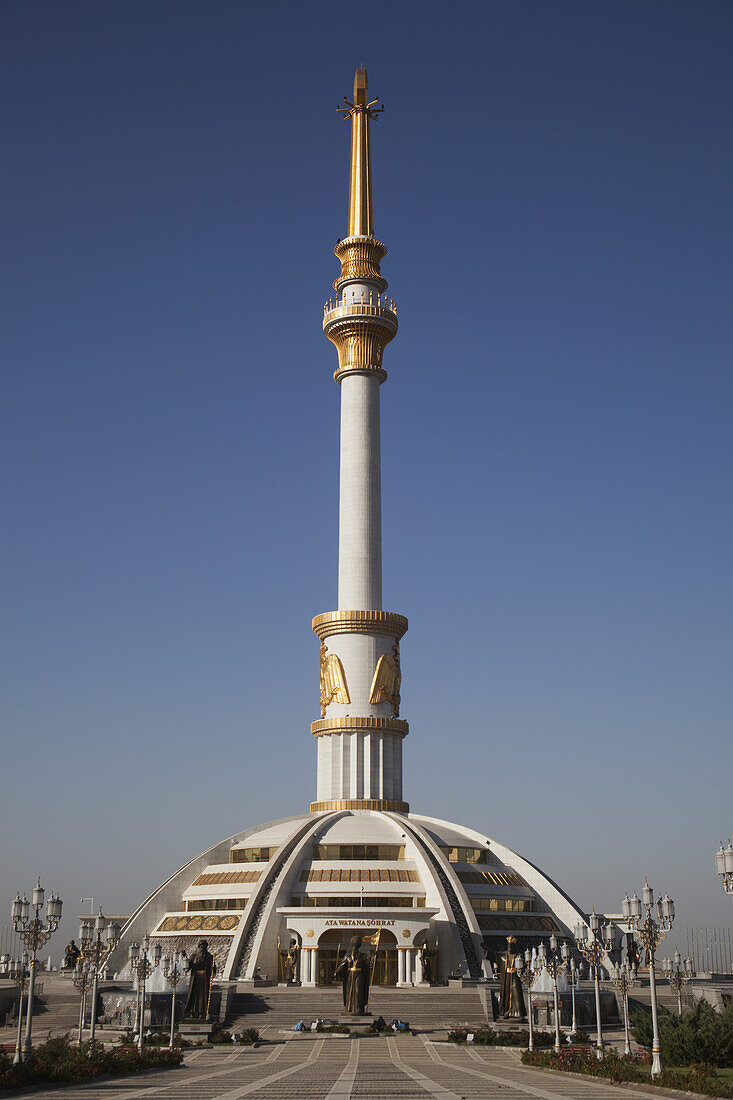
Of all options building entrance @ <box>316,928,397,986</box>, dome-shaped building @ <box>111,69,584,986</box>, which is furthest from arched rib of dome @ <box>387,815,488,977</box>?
building entrance @ <box>316,928,397,986</box>

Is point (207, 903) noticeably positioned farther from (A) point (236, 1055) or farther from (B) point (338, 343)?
(B) point (338, 343)

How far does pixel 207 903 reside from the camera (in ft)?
181

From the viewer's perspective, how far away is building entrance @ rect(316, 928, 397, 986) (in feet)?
166

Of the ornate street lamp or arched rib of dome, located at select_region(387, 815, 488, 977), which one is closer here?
the ornate street lamp

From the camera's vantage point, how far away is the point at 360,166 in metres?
70.2

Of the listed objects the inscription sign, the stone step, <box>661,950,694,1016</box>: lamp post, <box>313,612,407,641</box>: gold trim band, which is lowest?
the stone step

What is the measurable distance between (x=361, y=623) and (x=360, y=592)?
2071mm

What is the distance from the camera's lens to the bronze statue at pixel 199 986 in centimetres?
4166

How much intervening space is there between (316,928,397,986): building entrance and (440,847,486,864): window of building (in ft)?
20.3

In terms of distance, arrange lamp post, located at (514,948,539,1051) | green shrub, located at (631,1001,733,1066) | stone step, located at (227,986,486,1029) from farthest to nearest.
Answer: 1. stone step, located at (227,986,486,1029)
2. lamp post, located at (514,948,539,1051)
3. green shrub, located at (631,1001,733,1066)

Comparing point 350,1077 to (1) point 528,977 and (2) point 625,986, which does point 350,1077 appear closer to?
(2) point 625,986

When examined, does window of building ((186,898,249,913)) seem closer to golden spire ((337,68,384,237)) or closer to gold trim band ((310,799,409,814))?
gold trim band ((310,799,409,814))

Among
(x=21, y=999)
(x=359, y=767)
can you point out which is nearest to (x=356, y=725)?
(x=359, y=767)

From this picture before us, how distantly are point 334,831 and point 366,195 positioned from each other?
1511 inches
